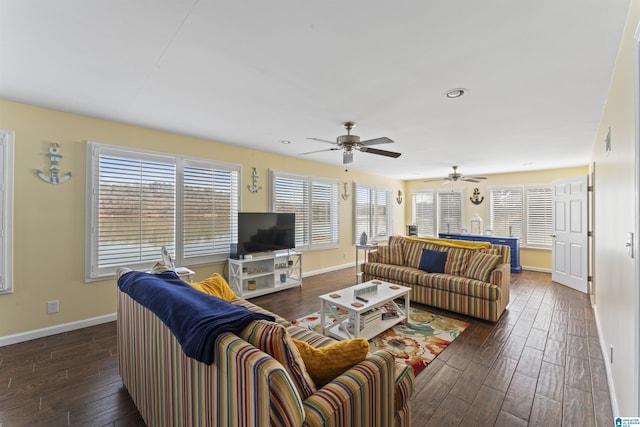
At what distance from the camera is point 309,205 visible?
5836mm

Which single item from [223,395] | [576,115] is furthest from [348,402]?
[576,115]

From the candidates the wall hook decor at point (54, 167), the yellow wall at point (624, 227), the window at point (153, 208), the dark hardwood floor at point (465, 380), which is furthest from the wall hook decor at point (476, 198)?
the wall hook decor at point (54, 167)

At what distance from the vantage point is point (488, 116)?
10.2ft

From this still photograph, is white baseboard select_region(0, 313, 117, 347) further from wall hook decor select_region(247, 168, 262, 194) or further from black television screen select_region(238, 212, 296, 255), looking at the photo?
wall hook decor select_region(247, 168, 262, 194)

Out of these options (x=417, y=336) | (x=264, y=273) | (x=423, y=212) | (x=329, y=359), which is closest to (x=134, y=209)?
(x=264, y=273)

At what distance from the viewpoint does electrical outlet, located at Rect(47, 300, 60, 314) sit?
304 cm

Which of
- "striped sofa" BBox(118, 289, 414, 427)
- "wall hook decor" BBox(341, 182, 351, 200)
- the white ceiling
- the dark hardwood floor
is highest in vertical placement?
the white ceiling

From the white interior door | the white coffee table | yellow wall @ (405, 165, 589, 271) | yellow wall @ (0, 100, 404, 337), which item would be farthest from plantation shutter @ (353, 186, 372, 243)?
yellow wall @ (0, 100, 404, 337)

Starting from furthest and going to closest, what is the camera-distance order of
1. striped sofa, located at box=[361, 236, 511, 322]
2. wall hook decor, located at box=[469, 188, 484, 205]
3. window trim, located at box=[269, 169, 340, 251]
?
wall hook decor, located at box=[469, 188, 484, 205] < window trim, located at box=[269, 169, 340, 251] < striped sofa, located at box=[361, 236, 511, 322]

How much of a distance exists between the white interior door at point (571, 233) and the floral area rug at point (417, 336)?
121 inches

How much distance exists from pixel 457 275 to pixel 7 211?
5.45 m

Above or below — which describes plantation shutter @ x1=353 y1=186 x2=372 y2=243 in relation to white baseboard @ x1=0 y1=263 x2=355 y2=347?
above

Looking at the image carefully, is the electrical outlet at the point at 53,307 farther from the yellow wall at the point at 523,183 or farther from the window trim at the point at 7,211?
the yellow wall at the point at 523,183

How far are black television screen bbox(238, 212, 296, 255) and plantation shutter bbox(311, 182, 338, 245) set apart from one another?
37.3 inches
